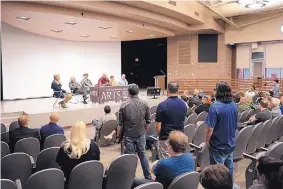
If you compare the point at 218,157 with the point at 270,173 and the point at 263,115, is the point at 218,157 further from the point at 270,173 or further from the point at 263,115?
the point at 263,115

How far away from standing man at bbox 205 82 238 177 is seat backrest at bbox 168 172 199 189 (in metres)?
1.09

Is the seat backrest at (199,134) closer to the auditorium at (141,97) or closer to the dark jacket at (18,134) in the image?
the auditorium at (141,97)

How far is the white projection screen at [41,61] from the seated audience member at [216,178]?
42.8ft

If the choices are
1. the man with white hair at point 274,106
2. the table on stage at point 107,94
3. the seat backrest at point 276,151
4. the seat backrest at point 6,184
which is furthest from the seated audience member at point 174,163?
the table on stage at point 107,94

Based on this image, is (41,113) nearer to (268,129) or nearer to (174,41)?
(268,129)

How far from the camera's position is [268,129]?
5.21m

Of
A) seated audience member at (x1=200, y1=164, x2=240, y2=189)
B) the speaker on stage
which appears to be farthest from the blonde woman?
the speaker on stage

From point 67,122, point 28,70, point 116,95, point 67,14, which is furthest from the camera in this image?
point 28,70

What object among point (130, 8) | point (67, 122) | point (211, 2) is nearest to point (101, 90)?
point (67, 122)

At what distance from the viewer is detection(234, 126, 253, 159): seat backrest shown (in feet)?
15.0

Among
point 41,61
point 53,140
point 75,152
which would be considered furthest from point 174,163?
point 41,61

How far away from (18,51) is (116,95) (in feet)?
17.0

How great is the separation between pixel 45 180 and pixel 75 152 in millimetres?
564

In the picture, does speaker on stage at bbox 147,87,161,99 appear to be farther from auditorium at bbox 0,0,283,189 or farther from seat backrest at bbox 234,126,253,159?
seat backrest at bbox 234,126,253,159
